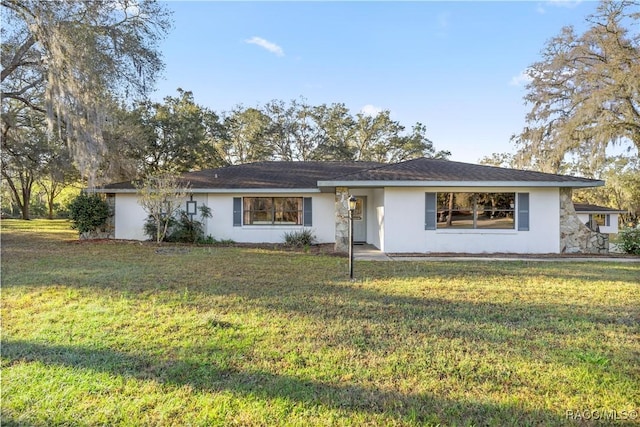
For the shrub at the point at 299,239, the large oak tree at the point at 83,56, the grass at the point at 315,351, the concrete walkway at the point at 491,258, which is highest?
the large oak tree at the point at 83,56

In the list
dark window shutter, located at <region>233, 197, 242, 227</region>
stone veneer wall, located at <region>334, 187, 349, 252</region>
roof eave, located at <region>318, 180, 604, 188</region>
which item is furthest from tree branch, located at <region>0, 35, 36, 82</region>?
roof eave, located at <region>318, 180, 604, 188</region>

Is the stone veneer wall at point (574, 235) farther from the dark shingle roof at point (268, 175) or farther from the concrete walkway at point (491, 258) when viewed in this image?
the dark shingle roof at point (268, 175)

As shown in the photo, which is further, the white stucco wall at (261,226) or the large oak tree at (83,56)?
the white stucco wall at (261,226)

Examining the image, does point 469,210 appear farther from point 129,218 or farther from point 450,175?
point 129,218

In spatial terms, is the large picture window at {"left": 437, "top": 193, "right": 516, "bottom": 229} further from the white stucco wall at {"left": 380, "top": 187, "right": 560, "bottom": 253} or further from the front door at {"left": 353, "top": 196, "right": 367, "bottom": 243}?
the front door at {"left": 353, "top": 196, "right": 367, "bottom": 243}

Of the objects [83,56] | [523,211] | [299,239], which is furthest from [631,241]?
[83,56]

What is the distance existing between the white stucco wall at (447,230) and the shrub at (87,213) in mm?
10784

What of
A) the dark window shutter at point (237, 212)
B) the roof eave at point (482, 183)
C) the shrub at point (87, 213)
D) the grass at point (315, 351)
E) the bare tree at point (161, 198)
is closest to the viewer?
the grass at point (315, 351)

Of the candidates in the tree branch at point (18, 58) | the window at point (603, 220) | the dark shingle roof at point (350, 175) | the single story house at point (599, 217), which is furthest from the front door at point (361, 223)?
the window at point (603, 220)

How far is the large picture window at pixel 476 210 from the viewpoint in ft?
34.6

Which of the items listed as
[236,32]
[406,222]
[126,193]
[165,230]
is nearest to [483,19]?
[406,222]

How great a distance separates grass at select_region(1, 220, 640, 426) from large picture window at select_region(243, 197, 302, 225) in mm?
6703

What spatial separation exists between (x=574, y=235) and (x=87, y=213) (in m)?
16.9

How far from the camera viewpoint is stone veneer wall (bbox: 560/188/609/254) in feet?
34.6
